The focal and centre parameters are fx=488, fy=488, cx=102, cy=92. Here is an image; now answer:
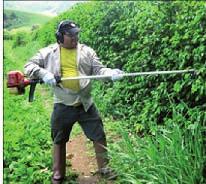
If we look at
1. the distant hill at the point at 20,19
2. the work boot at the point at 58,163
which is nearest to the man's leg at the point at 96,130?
the work boot at the point at 58,163

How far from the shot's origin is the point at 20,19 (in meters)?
65.8

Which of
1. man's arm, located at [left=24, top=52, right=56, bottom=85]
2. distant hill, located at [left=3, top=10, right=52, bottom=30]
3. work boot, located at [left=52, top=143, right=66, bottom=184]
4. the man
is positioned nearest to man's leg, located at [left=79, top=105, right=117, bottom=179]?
the man

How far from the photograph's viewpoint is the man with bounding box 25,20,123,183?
5.43m

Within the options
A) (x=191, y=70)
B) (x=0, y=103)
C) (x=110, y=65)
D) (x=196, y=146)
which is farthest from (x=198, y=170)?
(x=110, y=65)

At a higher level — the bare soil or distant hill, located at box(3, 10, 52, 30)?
the bare soil

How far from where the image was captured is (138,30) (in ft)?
27.0

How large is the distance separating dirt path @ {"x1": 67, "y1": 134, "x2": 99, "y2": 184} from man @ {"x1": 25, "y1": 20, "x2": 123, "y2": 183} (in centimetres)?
30

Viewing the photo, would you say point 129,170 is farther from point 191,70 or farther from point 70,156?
point 70,156

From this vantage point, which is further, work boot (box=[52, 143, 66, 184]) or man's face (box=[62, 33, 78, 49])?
work boot (box=[52, 143, 66, 184])

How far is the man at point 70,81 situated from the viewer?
5434 mm

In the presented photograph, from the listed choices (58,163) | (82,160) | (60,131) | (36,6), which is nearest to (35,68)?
(60,131)

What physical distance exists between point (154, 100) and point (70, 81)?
1.77 m

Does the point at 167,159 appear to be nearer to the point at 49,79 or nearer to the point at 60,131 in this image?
the point at 49,79

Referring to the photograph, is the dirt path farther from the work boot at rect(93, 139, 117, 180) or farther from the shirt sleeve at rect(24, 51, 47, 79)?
the shirt sleeve at rect(24, 51, 47, 79)
